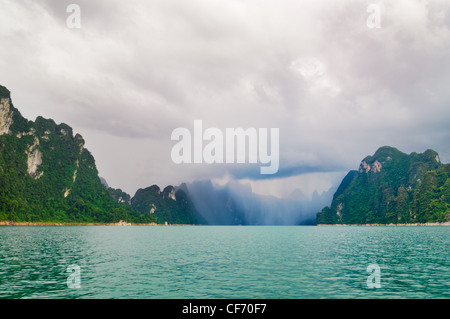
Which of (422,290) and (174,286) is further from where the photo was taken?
(174,286)

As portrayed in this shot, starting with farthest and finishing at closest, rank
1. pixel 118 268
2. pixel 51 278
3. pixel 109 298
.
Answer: pixel 118 268 < pixel 51 278 < pixel 109 298

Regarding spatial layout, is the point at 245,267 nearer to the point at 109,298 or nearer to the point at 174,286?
the point at 174,286

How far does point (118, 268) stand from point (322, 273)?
25.4 metres

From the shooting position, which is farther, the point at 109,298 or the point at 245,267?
the point at 245,267

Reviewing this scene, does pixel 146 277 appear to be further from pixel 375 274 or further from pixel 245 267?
pixel 375 274

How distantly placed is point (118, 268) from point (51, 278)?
8966 millimetres
